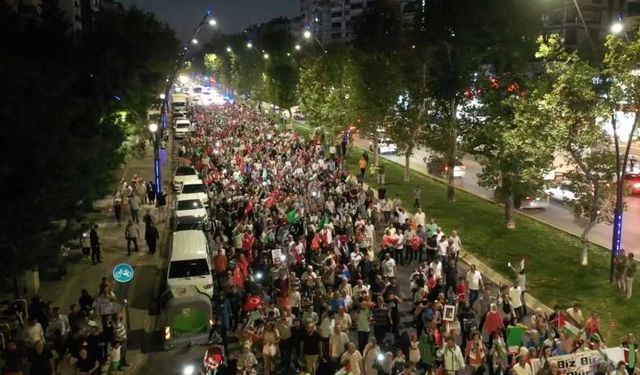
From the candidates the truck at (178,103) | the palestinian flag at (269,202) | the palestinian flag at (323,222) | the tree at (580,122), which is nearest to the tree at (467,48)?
the tree at (580,122)

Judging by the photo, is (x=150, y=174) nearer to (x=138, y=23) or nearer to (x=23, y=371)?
(x=138, y=23)

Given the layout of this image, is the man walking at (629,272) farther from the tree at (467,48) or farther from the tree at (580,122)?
the tree at (467,48)

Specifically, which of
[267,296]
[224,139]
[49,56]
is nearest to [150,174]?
[224,139]

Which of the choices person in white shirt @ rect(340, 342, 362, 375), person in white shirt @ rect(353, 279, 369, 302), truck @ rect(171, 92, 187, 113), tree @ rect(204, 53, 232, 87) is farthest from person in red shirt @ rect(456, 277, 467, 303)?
tree @ rect(204, 53, 232, 87)

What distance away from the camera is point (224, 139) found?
44.9 metres

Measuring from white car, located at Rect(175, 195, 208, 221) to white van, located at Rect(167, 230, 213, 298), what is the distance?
6310 millimetres

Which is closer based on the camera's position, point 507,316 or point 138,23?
point 507,316

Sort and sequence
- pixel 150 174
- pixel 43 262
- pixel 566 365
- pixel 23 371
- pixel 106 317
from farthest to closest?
pixel 150 174 → pixel 106 317 → pixel 43 262 → pixel 23 371 → pixel 566 365

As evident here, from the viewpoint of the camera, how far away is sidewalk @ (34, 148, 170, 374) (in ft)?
53.8

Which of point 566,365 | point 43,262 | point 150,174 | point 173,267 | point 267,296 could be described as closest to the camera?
point 566,365

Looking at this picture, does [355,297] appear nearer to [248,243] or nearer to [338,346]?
[338,346]

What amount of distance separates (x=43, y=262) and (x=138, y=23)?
32.9 meters

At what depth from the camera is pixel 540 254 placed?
21.4 metres

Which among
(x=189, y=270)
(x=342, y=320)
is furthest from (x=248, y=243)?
(x=342, y=320)
